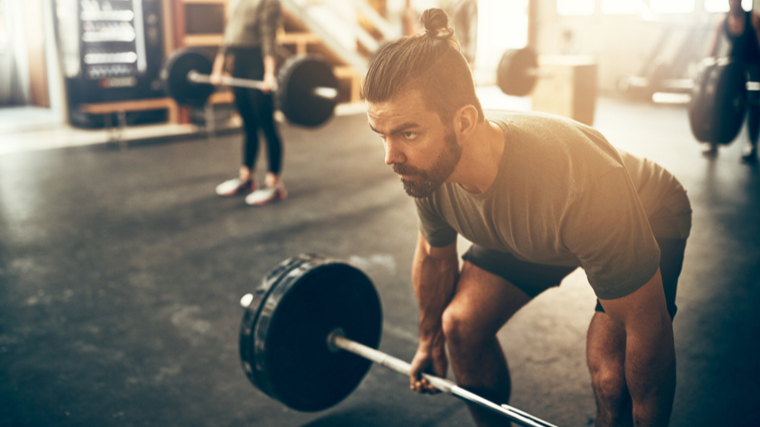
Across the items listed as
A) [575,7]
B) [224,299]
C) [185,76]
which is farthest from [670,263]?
[575,7]

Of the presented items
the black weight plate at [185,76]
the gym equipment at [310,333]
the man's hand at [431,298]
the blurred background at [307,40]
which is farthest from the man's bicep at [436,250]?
the blurred background at [307,40]

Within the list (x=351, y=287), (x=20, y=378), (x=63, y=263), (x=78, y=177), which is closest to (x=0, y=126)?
(x=78, y=177)

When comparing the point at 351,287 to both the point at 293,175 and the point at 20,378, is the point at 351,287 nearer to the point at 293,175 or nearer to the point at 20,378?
the point at 20,378

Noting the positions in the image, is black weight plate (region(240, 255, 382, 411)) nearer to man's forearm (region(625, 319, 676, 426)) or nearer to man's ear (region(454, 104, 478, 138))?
man's ear (region(454, 104, 478, 138))

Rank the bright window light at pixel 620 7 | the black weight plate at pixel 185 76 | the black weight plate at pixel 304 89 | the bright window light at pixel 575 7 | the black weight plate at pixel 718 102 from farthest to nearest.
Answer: the bright window light at pixel 575 7 → the bright window light at pixel 620 7 → the black weight plate at pixel 185 76 → the black weight plate at pixel 718 102 → the black weight plate at pixel 304 89

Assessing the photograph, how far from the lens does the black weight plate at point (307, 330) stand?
4.04ft

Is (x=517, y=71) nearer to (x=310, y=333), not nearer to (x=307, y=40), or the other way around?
(x=310, y=333)

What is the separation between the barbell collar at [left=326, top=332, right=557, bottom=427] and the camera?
102 centimetres

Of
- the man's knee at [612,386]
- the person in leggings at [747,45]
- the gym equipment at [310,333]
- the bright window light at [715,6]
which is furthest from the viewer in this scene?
the bright window light at [715,6]

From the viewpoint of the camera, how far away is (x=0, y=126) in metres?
5.04

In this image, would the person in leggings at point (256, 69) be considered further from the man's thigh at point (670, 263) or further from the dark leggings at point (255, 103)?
the man's thigh at point (670, 263)

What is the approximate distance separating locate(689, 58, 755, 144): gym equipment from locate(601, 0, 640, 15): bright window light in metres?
4.59

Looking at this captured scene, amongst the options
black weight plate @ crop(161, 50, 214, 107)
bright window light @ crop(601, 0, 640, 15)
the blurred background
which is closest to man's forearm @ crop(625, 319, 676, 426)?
black weight plate @ crop(161, 50, 214, 107)

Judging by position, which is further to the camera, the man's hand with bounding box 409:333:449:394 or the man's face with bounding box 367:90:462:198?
the man's hand with bounding box 409:333:449:394
